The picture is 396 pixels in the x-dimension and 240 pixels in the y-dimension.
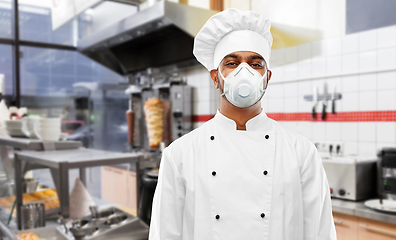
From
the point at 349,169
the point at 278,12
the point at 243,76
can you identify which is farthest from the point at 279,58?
the point at 243,76

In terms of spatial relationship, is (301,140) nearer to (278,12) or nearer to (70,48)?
(278,12)

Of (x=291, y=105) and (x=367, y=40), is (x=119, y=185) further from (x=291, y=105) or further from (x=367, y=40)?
(x=367, y=40)

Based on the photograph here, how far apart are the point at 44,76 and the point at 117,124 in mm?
1206

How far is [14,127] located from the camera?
227cm

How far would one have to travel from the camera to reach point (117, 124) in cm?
517

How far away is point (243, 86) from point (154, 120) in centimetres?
334

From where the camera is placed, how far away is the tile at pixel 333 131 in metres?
2.80

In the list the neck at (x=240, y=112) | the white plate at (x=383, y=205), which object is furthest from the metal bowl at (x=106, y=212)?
the white plate at (x=383, y=205)

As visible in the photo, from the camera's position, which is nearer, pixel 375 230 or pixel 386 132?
pixel 375 230

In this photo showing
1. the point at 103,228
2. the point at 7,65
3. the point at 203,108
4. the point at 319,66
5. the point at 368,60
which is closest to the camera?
the point at 103,228

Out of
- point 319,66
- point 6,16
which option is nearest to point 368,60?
point 319,66

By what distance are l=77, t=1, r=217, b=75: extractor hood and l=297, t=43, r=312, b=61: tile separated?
105cm

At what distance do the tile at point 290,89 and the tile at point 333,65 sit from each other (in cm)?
35

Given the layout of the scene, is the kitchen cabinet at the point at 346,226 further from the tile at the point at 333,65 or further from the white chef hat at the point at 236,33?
the white chef hat at the point at 236,33
